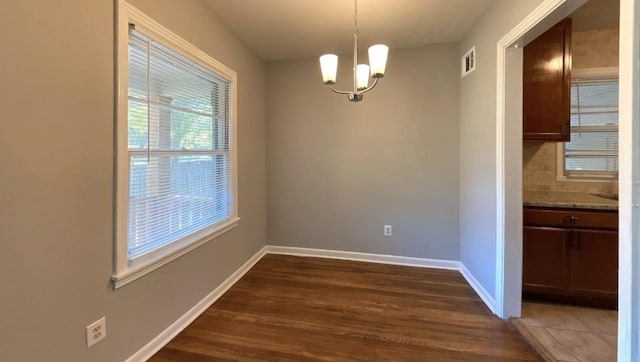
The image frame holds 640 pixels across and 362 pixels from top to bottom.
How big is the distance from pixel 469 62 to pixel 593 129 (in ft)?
4.83

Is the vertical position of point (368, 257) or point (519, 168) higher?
point (519, 168)

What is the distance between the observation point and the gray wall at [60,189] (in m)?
1.22

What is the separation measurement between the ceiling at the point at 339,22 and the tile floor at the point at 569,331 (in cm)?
258

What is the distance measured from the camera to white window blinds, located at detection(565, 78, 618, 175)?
3.04m

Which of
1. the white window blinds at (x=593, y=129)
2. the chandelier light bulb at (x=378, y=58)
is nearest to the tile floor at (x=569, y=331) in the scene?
the white window blinds at (x=593, y=129)

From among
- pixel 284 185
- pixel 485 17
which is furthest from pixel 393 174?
pixel 485 17

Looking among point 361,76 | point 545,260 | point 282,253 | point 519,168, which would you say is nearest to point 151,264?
point 361,76

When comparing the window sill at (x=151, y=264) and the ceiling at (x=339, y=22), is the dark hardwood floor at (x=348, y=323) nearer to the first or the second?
the window sill at (x=151, y=264)

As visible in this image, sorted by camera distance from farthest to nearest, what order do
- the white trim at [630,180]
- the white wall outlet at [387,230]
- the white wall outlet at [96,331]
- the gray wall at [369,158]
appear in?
the white wall outlet at [387,230], the gray wall at [369,158], the white wall outlet at [96,331], the white trim at [630,180]

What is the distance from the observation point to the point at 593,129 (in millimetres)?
3082

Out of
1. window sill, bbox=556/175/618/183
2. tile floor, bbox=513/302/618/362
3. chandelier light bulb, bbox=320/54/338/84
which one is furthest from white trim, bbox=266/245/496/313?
chandelier light bulb, bbox=320/54/338/84

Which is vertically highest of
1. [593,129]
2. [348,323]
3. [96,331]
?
[593,129]

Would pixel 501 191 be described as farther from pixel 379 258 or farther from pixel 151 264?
pixel 151 264

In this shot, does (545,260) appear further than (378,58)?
Yes
